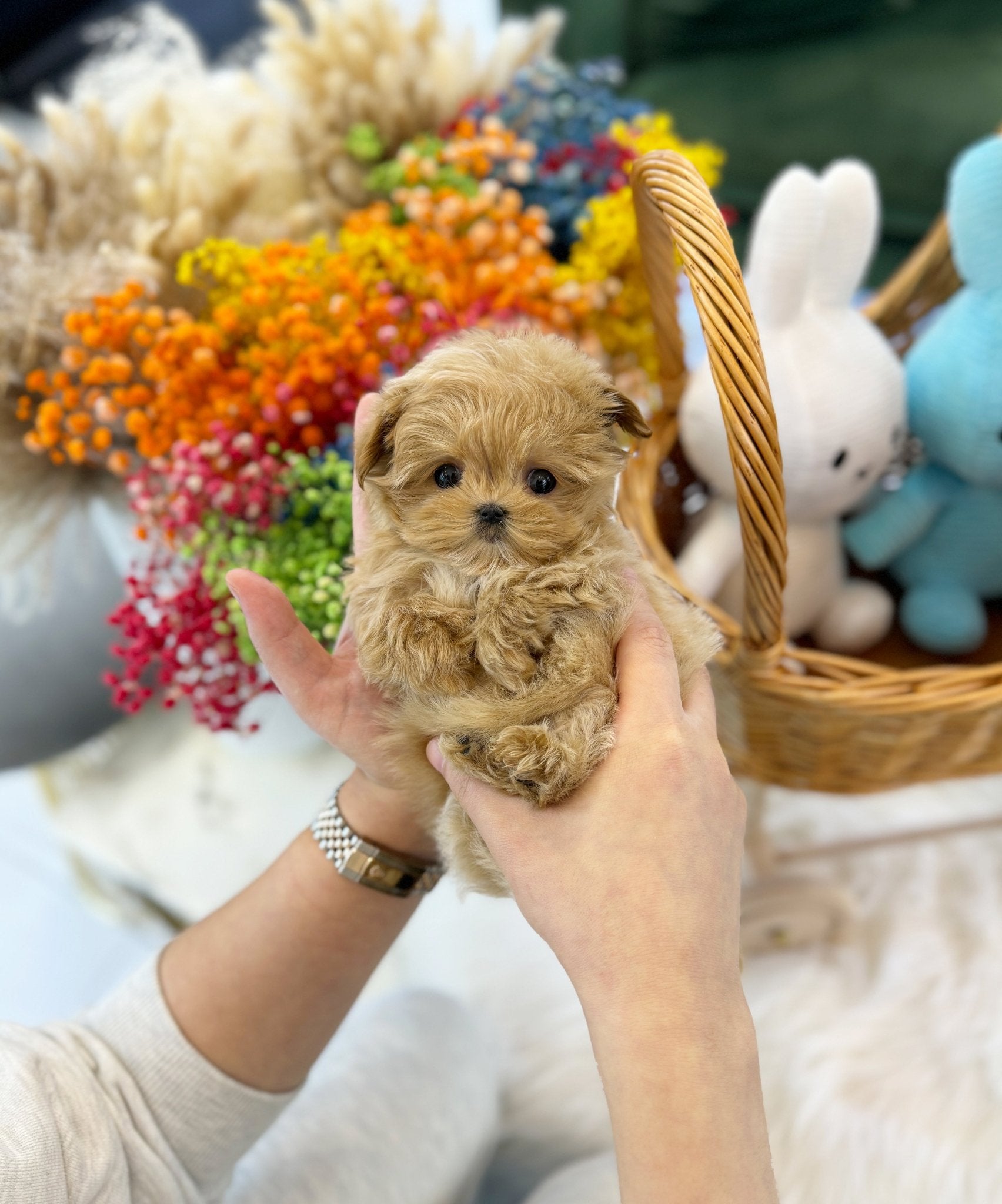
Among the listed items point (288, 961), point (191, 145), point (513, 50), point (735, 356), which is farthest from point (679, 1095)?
point (513, 50)

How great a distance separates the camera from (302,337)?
0.99m

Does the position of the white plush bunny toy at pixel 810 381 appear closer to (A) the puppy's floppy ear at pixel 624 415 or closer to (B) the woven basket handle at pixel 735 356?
(B) the woven basket handle at pixel 735 356

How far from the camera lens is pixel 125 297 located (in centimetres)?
98

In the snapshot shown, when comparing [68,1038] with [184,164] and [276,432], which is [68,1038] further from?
[184,164]

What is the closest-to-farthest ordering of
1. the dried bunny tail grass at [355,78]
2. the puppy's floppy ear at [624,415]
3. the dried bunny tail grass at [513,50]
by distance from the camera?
1. the puppy's floppy ear at [624,415]
2. the dried bunny tail grass at [355,78]
3. the dried bunny tail grass at [513,50]

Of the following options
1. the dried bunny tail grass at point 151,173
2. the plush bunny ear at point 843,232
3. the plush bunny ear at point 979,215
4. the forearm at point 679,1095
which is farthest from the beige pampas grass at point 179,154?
the forearm at point 679,1095

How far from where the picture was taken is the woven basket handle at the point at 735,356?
0.71 metres

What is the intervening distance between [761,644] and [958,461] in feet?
1.38

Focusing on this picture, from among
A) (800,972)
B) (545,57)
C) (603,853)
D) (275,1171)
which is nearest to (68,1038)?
(275,1171)

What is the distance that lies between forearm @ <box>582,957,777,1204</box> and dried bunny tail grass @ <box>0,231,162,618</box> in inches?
36.7

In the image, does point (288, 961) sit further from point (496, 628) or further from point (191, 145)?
point (191, 145)

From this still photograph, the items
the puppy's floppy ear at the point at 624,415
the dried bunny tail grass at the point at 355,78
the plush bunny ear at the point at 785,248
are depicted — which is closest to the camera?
the puppy's floppy ear at the point at 624,415

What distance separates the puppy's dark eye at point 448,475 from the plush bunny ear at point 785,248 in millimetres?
551

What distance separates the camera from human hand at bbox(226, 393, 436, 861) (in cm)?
67
